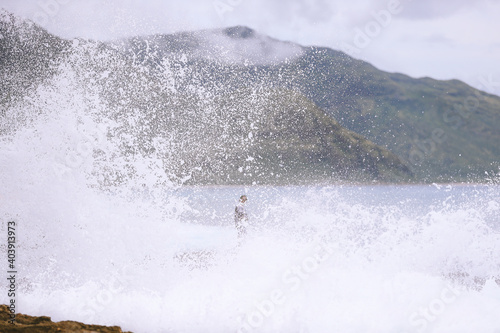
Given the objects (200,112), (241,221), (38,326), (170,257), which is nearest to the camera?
(38,326)

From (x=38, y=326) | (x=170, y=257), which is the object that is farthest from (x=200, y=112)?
(x=38, y=326)

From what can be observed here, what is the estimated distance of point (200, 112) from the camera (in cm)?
12119

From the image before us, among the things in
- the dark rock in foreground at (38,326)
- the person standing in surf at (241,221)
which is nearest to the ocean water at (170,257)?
the person standing in surf at (241,221)

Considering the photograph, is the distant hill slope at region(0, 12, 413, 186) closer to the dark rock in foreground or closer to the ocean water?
the ocean water

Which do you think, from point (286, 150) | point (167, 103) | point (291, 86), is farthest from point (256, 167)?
point (167, 103)

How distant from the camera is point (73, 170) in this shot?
1252 centimetres

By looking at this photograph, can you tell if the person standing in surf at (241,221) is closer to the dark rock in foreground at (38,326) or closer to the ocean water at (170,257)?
the ocean water at (170,257)

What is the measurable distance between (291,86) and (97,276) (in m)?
153

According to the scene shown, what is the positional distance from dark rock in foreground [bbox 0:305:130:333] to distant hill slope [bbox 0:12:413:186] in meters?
4.45

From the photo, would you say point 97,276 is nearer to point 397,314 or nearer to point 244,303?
point 244,303

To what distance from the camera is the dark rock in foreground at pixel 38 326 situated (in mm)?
6547

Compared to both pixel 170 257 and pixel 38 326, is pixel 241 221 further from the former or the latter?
pixel 38 326

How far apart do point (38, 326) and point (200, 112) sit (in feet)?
382

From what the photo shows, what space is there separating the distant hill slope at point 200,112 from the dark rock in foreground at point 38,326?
4452mm
